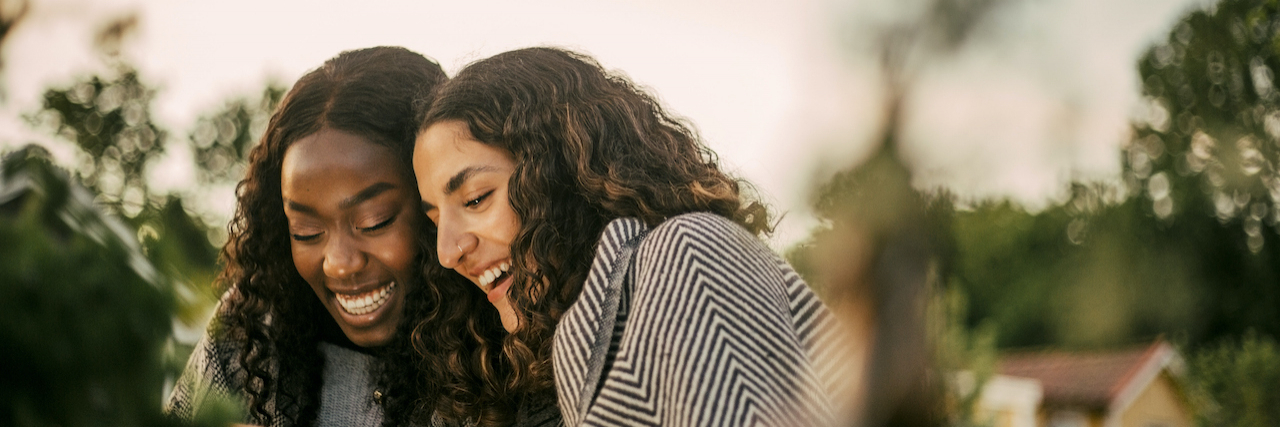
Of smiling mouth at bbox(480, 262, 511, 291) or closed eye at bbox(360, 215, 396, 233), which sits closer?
smiling mouth at bbox(480, 262, 511, 291)

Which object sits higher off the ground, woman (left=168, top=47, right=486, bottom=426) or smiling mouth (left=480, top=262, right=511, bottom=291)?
smiling mouth (left=480, top=262, right=511, bottom=291)

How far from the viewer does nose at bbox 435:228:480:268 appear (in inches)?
84.1

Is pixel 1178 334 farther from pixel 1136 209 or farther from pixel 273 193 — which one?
pixel 273 193

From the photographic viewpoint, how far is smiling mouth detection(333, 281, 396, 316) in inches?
104

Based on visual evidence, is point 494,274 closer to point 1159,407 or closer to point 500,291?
point 500,291

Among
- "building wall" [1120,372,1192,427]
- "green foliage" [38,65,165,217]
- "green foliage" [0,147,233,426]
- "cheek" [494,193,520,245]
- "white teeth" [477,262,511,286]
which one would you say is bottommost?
"building wall" [1120,372,1192,427]

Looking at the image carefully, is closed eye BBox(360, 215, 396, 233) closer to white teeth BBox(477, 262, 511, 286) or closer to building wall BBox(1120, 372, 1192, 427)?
white teeth BBox(477, 262, 511, 286)

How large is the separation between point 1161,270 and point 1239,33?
1106cm

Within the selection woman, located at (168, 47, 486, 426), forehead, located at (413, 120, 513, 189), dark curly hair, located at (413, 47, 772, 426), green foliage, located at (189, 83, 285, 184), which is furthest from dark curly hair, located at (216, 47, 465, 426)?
green foliage, located at (189, 83, 285, 184)

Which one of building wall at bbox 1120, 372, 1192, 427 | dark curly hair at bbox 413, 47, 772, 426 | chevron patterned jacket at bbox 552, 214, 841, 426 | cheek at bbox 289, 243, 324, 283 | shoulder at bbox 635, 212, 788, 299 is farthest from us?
building wall at bbox 1120, 372, 1192, 427

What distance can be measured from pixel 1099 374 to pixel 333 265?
111ft

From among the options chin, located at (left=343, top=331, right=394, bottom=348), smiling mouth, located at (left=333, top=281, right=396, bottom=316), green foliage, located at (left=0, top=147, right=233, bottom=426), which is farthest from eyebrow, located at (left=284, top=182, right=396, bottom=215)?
green foliage, located at (left=0, top=147, right=233, bottom=426)

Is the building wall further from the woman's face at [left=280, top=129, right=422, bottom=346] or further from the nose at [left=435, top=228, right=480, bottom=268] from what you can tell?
the nose at [left=435, top=228, right=480, bottom=268]

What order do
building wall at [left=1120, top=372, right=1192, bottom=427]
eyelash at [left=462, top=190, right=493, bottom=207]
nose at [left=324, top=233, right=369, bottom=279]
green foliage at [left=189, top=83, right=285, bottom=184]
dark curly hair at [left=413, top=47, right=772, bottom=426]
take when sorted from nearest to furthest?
dark curly hair at [left=413, top=47, right=772, bottom=426]
eyelash at [left=462, top=190, right=493, bottom=207]
nose at [left=324, top=233, right=369, bottom=279]
green foliage at [left=189, top=83, right=285, bottom=184]
building wall at [left=1120, top=372, right=1192, bottom=427]
